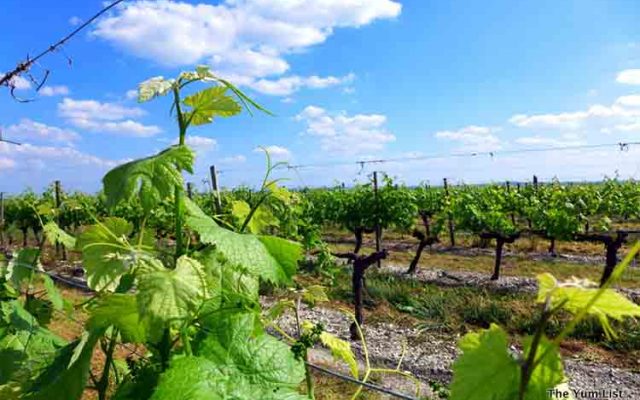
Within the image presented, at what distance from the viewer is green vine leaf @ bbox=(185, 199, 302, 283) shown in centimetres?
104

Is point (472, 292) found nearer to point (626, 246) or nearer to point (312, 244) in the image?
point (312, 244)

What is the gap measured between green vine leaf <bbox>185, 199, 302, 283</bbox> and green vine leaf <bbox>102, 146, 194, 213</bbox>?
105 mm

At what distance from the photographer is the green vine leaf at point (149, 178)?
95 centimetres

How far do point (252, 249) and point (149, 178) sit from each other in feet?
0.78

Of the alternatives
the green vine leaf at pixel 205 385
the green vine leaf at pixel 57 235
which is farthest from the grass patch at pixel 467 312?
the green vine leaf at pixel 205 385

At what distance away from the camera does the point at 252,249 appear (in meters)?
1.08

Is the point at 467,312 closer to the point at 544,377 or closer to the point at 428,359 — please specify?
the point at 428,359

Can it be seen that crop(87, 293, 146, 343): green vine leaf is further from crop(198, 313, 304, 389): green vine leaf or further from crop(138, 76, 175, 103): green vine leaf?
crop(138, 76, 175, 103): green vine leaf

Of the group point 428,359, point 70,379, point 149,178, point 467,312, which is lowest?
point 428,359

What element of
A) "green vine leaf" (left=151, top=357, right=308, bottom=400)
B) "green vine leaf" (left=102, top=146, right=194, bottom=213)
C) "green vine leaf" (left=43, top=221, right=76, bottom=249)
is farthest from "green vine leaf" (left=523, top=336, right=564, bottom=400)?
"green vine leaf" (left=43, top=221, right=76, bottom=249)

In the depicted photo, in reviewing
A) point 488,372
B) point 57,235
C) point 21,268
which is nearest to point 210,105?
point 488,372

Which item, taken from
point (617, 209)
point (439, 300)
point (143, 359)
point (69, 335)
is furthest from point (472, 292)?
point (617, 209)

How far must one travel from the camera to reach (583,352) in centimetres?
640

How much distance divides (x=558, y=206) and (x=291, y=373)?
48.8ft
